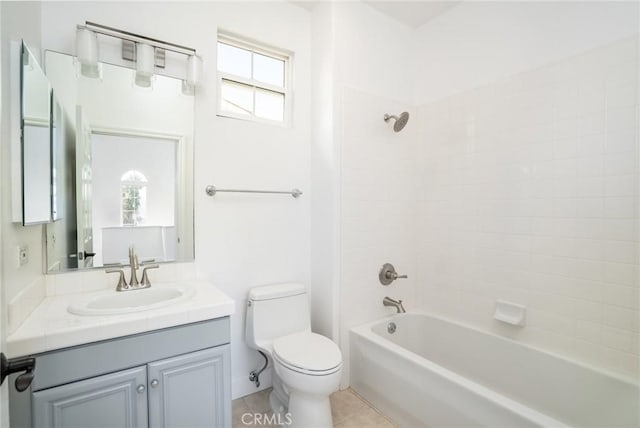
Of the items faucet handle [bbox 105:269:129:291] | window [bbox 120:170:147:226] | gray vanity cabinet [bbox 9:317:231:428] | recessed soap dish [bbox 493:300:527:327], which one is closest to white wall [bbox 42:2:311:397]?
window [bbox 120:170:147:226]

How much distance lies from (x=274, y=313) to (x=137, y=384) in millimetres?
885

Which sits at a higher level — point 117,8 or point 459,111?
point 117,8

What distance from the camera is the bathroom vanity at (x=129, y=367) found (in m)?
1.13

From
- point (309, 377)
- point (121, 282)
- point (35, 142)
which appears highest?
point (35, 142)

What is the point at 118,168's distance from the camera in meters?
1.75

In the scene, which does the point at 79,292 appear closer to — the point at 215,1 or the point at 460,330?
the point at 215,1

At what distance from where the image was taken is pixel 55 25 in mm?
1602

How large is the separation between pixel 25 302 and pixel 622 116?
9.22 feet

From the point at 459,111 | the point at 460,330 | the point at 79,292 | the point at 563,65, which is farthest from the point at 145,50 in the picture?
the point at 460,330

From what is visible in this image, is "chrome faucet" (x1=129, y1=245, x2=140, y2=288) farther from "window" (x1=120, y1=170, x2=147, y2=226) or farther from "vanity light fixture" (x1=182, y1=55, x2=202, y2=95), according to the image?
"vanity light fixture" (x1=182, y1=55, x2=202, y2=95)

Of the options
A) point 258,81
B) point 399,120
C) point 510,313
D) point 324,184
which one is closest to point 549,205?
point 510,313

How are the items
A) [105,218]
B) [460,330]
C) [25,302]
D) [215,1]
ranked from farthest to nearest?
[460,330], [215,1], [105,218], [25,302]

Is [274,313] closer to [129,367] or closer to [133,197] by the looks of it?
[129,367]

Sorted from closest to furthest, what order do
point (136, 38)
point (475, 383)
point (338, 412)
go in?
point (475, 383), point (136, 38), point (338, 412)
